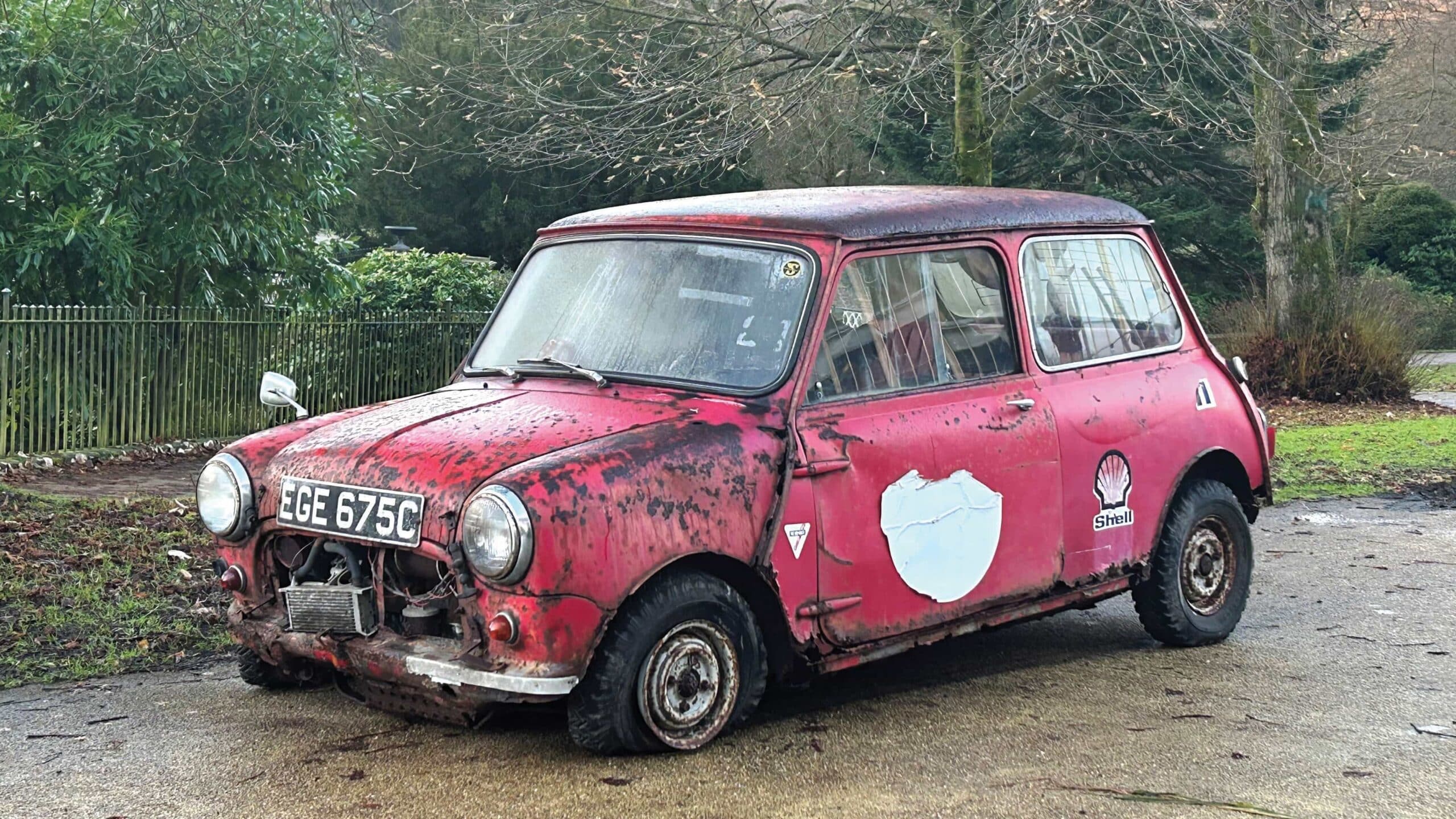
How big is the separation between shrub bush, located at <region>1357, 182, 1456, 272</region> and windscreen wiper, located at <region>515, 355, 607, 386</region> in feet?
102

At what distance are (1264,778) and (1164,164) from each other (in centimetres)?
2462

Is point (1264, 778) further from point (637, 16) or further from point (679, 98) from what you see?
point (637, 16)

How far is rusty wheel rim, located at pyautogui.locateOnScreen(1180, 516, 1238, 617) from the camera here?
22.0 ft

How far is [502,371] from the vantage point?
19.1 ft

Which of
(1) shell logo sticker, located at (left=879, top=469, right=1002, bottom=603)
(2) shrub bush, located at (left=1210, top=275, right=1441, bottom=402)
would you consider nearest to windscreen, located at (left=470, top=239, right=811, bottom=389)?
(1) shell logo sticker, located at (left=879, top=469, right=1002, bottom=603)

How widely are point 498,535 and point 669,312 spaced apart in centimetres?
133

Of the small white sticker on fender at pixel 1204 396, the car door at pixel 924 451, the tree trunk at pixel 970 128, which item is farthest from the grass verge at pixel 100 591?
the tree trunk at pixel 970 128

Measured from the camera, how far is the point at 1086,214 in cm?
658

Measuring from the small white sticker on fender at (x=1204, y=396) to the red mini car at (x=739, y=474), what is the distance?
4 centimetres

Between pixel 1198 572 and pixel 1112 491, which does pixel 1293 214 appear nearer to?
pixel 1198 572

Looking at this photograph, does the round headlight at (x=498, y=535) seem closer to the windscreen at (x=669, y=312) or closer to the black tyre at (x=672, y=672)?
the black tyre at (x=672, y=672)

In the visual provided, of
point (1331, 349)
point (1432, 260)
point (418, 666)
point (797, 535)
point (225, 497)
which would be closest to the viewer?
point (418, 666)

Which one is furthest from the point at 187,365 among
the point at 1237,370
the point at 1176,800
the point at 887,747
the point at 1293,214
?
the point at 1293,214

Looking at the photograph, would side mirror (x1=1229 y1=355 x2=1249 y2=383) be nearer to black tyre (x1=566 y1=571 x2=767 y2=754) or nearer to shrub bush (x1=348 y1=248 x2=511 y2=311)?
black tyre (x1=566 y1=571 x2=767 y2=754)
